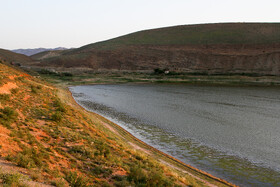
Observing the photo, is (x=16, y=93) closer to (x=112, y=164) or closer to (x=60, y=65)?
(x=112, y=164)

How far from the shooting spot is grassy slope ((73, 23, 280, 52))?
112 m

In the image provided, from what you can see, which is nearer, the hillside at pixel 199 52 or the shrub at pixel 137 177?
the shrub at pixel 137 177

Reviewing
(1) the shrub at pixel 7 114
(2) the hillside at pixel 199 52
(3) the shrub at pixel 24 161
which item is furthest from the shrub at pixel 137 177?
(2) the hillside at pixel 199 52

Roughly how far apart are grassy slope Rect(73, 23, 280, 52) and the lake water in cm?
8375

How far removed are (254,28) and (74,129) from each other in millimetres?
131741

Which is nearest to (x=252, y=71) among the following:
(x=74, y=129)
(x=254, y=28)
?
(x=254, y=28)

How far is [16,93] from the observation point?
18.5 m

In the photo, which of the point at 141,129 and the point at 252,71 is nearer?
the point at 141,129

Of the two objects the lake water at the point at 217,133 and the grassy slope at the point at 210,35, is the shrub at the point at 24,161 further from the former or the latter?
the grassy slope at the point at 210,35

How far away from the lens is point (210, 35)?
125 metres

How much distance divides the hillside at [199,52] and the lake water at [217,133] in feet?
174

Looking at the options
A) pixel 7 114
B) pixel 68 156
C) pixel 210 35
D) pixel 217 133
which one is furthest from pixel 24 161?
pixel 210 35

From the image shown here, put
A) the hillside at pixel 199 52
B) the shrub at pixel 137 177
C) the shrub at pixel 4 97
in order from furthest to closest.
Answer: the hillside at pixel 199 52
the shrub at pixel 4 97
the shrub at pixel 137 177

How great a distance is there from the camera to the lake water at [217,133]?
14.9 meters
